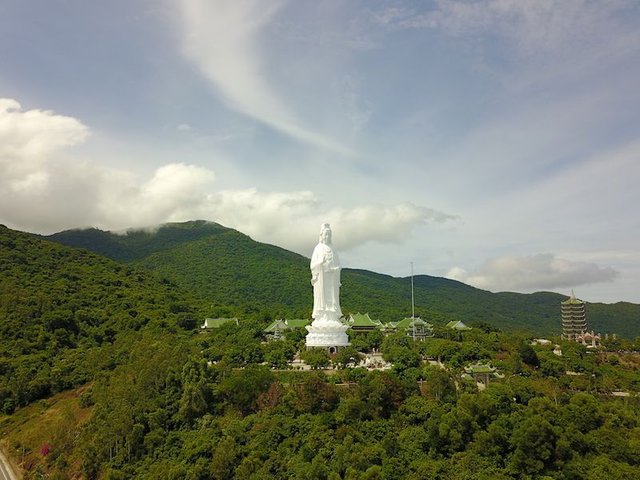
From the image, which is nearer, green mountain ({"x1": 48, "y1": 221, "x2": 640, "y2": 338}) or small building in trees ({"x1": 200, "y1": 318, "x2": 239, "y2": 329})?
small building in trees ({"x1": 200, "y1": 318, "x2": 239, "y2": 329})

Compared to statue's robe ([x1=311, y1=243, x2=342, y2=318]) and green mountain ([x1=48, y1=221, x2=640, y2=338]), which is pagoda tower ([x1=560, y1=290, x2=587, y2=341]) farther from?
statue's robe ([x1=311, y1=243, x2=342, y2=318])

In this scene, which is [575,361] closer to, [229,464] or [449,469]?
[449,469]

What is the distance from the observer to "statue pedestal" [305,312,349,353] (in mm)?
28453

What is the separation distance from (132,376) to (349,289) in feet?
105

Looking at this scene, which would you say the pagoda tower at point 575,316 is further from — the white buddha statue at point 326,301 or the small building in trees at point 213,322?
the small building in trees at point 213,322

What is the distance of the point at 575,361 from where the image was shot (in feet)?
92.7

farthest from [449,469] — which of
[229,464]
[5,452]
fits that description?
[5,452]

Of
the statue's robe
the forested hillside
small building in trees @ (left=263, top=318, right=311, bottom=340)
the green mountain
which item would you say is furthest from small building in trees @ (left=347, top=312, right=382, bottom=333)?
the forested hillside

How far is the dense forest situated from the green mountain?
14568 mm

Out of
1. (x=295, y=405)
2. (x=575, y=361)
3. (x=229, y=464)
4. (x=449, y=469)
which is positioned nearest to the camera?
(x=449, y=469)

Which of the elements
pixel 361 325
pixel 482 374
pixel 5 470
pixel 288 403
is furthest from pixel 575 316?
pixel 5 470

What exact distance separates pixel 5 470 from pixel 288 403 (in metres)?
13.7

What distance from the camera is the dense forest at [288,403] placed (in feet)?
60.7

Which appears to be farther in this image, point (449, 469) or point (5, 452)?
point (5, 452)
